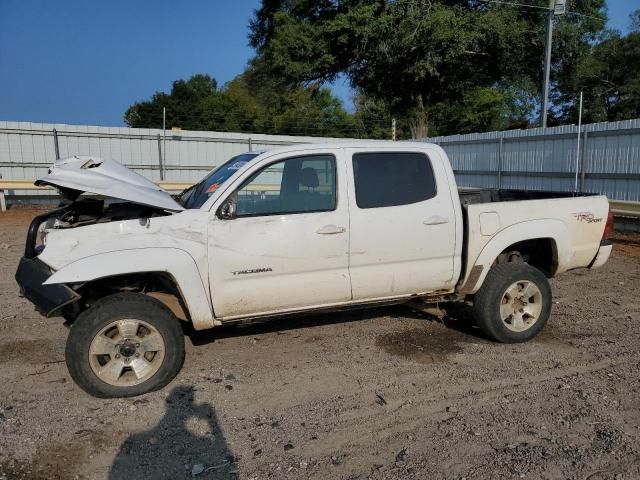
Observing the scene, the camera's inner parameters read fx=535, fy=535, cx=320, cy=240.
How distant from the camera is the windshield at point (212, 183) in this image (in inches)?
174

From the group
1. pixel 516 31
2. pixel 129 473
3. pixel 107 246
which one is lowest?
pixel 129 473

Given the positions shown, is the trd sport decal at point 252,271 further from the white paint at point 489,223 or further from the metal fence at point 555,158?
the metal fence at point 555,158

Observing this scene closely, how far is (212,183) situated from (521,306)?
10.2ft

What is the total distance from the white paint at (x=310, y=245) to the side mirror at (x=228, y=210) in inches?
1.5

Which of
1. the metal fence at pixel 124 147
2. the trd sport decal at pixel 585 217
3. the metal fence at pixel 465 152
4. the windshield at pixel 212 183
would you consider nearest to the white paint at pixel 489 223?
the trd sport decal at pixel 585 217

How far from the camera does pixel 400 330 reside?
18.4ft

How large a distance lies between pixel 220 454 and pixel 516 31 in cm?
2268

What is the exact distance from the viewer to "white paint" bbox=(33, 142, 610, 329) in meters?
3.94

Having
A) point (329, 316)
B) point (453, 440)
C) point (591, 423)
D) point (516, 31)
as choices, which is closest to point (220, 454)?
point (453, 440)

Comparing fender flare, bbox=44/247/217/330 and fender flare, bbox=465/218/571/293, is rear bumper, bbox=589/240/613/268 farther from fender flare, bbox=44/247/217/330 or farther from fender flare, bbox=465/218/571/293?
fender flare, bbox=44/247/217/330

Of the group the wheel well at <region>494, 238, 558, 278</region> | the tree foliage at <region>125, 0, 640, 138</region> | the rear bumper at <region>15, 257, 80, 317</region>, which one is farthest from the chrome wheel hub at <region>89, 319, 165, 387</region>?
the tree foliage at <region>125, 0, 640, 138</region>

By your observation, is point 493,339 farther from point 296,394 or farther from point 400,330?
point 296,394

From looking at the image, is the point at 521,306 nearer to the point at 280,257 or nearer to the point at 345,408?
the point at 345,408

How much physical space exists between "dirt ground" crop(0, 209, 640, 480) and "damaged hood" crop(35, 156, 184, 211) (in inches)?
58.6
